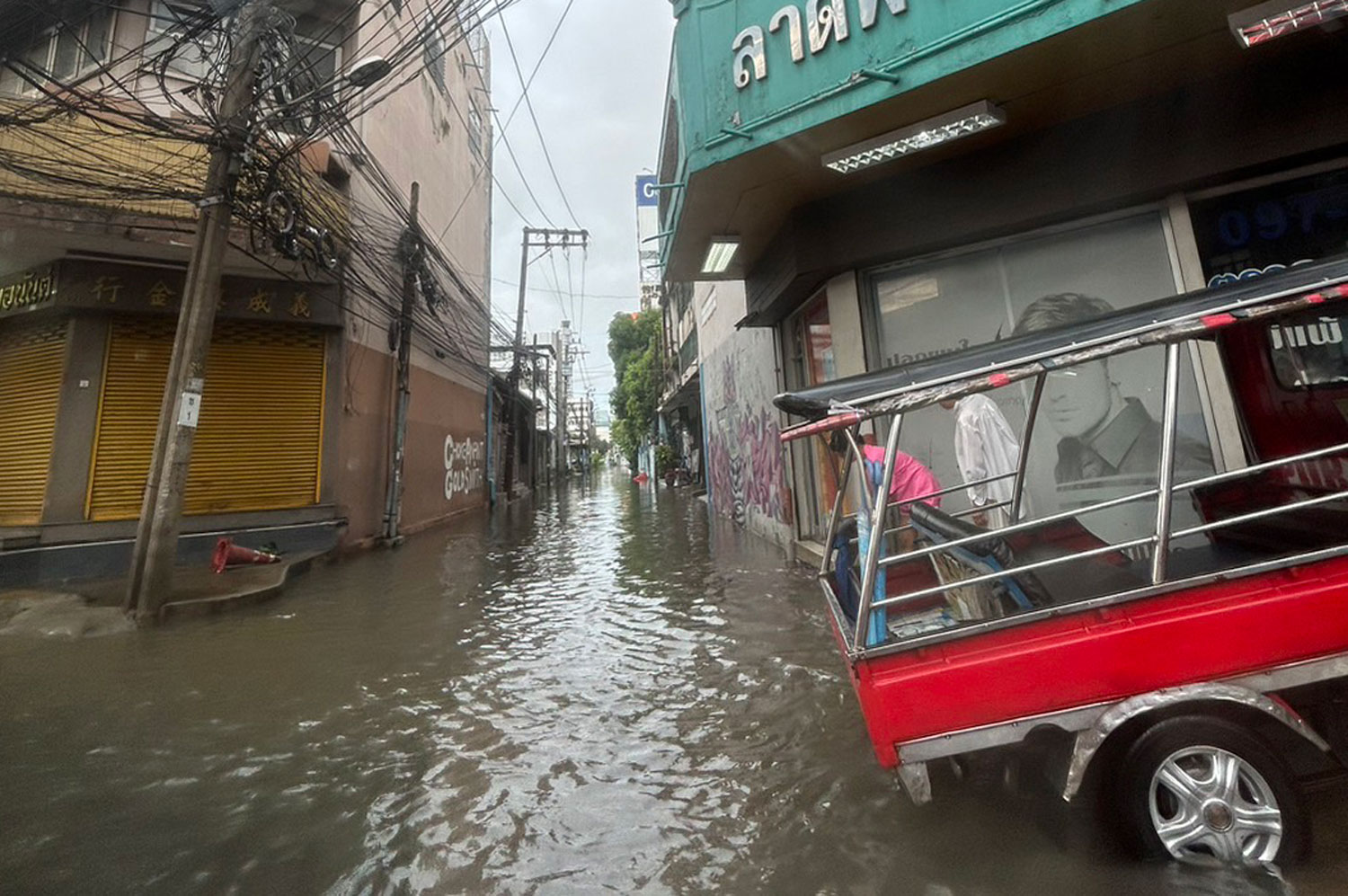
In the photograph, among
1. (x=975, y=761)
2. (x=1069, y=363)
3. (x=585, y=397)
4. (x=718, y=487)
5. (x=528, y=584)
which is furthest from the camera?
(x=585, y=397)

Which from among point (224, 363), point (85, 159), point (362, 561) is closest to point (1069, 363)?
point (362, 561)

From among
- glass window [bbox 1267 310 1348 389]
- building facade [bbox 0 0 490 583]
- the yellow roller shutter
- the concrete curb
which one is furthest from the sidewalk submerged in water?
glass window [bbox 1267 310 1348 389]

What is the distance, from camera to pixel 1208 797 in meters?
1.64

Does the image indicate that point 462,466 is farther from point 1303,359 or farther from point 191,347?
point 1303,359

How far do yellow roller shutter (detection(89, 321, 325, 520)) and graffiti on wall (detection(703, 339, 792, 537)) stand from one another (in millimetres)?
6885

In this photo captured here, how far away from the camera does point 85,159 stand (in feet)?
24.2

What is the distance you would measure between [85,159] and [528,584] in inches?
320

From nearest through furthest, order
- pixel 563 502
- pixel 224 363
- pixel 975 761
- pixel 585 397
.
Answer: pixel 975 761 → pixel 224 363 → pixel 563 502 → pixel 585 397

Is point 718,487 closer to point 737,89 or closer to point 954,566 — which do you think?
point 737,89

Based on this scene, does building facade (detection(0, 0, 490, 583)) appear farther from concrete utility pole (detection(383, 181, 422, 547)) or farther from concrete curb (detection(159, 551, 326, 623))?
concrete curb (detection(159, 551, 326, 623))

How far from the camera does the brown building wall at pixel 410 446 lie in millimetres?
9352

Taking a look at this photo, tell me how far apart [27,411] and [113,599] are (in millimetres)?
4122

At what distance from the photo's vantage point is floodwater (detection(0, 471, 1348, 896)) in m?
1.89

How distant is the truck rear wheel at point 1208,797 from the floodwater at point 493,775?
3.3 inches
